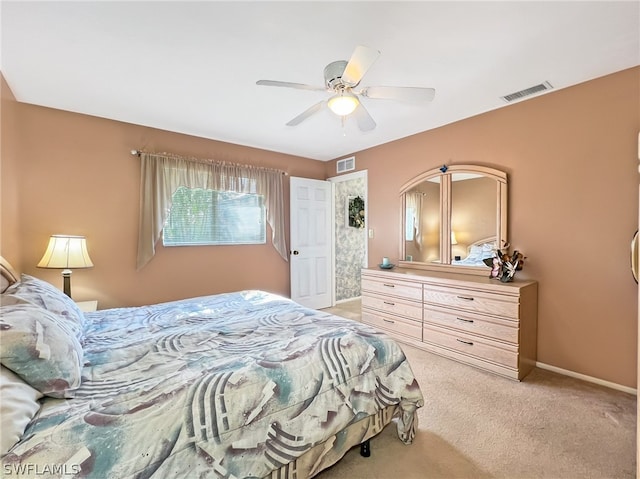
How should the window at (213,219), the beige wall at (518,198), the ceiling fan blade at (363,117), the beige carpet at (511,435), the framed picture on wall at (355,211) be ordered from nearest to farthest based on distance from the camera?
the beige carpet at (511,435) → the ceiling fan blade at (363,117) → the beige wall at (518,198) → the window at (213,219) → the framed picture on wall at (355,211)

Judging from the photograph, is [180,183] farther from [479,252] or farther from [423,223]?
[479,252]

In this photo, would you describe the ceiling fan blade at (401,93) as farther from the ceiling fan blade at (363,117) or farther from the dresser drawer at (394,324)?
the dresser drawer at (394,324)

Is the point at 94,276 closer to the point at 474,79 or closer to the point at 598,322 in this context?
the point at 474,79

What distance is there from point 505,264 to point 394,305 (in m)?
1.22

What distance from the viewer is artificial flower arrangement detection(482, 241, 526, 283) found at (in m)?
2.70

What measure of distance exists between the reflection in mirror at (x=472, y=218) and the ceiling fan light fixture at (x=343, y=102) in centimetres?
184

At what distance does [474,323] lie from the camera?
8.98ft

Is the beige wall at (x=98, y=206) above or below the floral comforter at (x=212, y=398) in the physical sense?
above

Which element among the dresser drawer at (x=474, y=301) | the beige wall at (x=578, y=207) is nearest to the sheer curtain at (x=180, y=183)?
the dresser drawer at (x=474, y=301)

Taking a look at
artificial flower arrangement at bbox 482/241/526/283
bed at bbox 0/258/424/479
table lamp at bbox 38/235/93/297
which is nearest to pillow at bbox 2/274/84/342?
bed at bbox 0/258/424/479

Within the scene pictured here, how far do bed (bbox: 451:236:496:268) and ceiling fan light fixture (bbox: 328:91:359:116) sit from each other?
6.74 ft

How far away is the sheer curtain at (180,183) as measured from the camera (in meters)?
3.34

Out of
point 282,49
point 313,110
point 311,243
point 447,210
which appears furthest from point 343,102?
point 311,243

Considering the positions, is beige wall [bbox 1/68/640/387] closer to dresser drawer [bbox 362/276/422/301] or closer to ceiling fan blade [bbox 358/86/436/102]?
dresser drawer [bbox 362/276/422/301]
